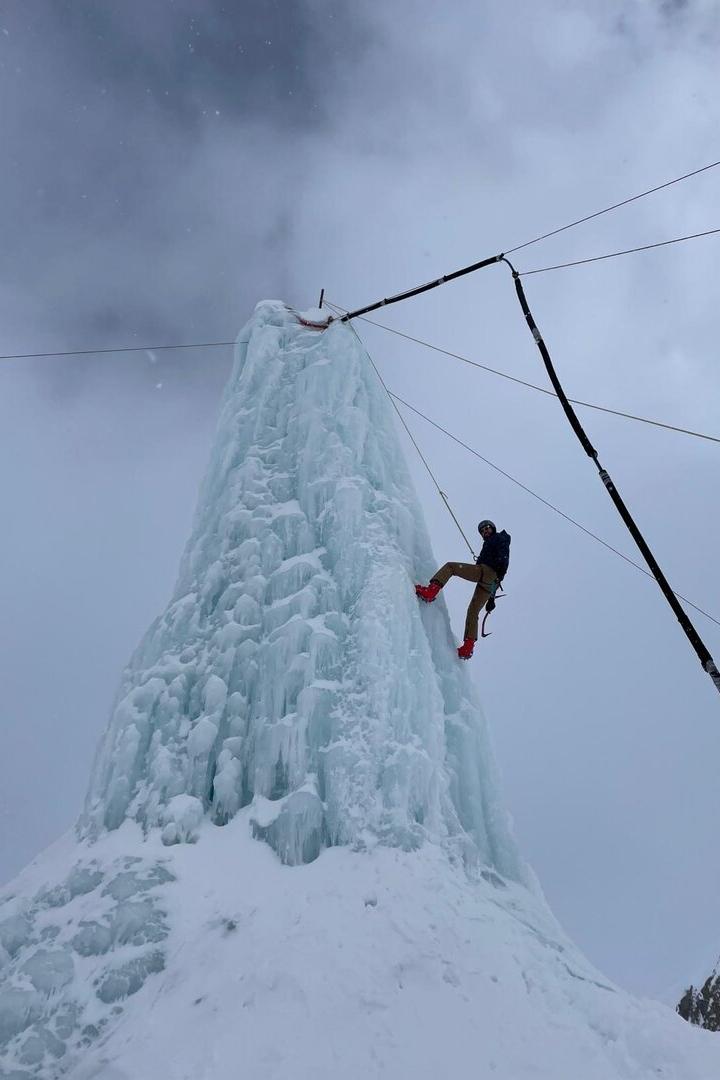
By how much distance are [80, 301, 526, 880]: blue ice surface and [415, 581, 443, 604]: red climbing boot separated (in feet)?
0.69

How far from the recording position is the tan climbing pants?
9430 millimetres

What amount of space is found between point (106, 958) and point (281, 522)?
5.55m

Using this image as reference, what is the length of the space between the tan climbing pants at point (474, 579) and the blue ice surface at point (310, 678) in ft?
1.19

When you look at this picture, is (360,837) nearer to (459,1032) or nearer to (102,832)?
(459,1032)

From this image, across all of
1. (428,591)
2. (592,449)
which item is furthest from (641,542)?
(428,591)

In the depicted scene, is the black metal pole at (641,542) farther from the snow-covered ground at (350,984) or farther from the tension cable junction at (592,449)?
the snow-covered ground at (350,984)

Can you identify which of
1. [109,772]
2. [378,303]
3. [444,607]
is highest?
[378,303]

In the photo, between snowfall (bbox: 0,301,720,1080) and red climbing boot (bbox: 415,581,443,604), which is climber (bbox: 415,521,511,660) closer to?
red climbing boot (bbox: 415,581,443,604)

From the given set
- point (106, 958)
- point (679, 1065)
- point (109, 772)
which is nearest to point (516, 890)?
point (679, 1065)

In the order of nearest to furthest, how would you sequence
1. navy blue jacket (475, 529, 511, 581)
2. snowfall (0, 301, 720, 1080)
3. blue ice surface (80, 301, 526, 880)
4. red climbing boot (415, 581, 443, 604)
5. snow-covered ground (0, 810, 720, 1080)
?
snow-covered ground (0, 810, 720, 1080) < snowfall (0, 301, 720, 1080) < blue ice surface (80, 301, 526, 880) < red climbing boot (415, 581, 443, 604) < navy blue jacket (475, 529, 511, 581)

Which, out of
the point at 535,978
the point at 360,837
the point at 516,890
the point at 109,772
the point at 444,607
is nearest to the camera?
the point at 535,978

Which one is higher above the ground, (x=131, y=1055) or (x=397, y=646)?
(x=397, y=646)

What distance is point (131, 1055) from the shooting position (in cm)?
522

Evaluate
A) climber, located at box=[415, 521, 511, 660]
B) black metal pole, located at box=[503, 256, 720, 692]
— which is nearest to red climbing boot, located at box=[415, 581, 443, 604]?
climber, located at box=[415, 521, 511, 660]
